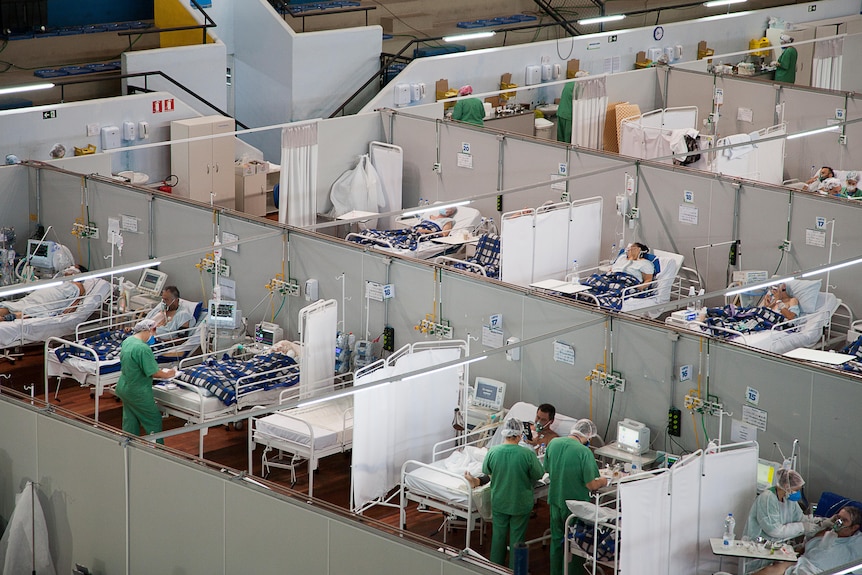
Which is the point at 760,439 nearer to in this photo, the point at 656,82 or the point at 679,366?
the point at 679,366

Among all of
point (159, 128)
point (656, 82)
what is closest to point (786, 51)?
point (656, 82)

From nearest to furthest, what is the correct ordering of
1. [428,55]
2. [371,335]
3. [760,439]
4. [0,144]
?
[760,439], [371,335], [0,144], [428,55]

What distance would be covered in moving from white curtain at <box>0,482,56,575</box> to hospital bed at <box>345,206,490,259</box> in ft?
18.0

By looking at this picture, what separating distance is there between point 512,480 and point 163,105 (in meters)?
8.43

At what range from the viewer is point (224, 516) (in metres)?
6.96

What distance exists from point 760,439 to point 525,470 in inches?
66.2

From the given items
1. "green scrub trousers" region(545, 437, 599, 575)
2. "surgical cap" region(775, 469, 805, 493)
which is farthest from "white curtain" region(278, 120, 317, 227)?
"surgical cap" region(775, 469, 805, 493)

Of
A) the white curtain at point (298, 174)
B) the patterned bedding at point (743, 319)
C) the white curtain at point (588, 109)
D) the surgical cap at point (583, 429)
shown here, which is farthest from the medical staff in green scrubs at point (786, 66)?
the surgical cap at point (583, 429)

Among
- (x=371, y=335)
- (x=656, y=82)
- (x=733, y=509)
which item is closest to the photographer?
(x=733, y=509)

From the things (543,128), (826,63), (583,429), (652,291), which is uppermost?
(826,63)

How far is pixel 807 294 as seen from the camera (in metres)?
11.2

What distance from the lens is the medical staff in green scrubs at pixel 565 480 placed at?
8.06 meters

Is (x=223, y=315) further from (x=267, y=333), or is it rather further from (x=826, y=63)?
(x=826, y=63)

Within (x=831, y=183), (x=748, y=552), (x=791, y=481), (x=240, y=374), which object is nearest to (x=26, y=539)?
(x=240, y=374)
